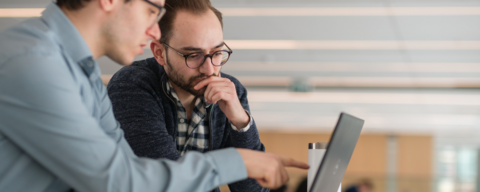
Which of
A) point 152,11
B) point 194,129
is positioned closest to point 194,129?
point 194,129

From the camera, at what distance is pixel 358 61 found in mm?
6090

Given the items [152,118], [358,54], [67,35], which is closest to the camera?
[67,35]

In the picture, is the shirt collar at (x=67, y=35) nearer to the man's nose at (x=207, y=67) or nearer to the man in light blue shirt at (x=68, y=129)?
the man in light blue shirt at (x=68, y=129)

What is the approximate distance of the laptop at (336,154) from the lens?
2.65 ft

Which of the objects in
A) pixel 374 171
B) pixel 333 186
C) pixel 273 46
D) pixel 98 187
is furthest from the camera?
pixel 374 171

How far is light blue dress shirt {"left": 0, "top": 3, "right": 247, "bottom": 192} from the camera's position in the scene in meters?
0.66

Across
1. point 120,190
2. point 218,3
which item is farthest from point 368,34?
point 120,190

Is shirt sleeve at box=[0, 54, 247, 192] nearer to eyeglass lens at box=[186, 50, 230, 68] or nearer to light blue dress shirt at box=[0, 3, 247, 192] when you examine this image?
light blue dress shirt at box=[0, 3, 247, 192]

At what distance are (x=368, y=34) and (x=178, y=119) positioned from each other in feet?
12.8

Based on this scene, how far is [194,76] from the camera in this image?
4.30 feet

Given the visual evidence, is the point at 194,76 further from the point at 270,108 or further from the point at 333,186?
the point at 270,108

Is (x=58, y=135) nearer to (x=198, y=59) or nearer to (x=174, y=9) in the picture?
(x=198, y=59)

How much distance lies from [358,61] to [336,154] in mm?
5432

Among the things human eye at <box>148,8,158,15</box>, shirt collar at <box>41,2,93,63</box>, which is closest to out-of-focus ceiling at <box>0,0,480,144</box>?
human eye at <box>148,8,158,15</box>
